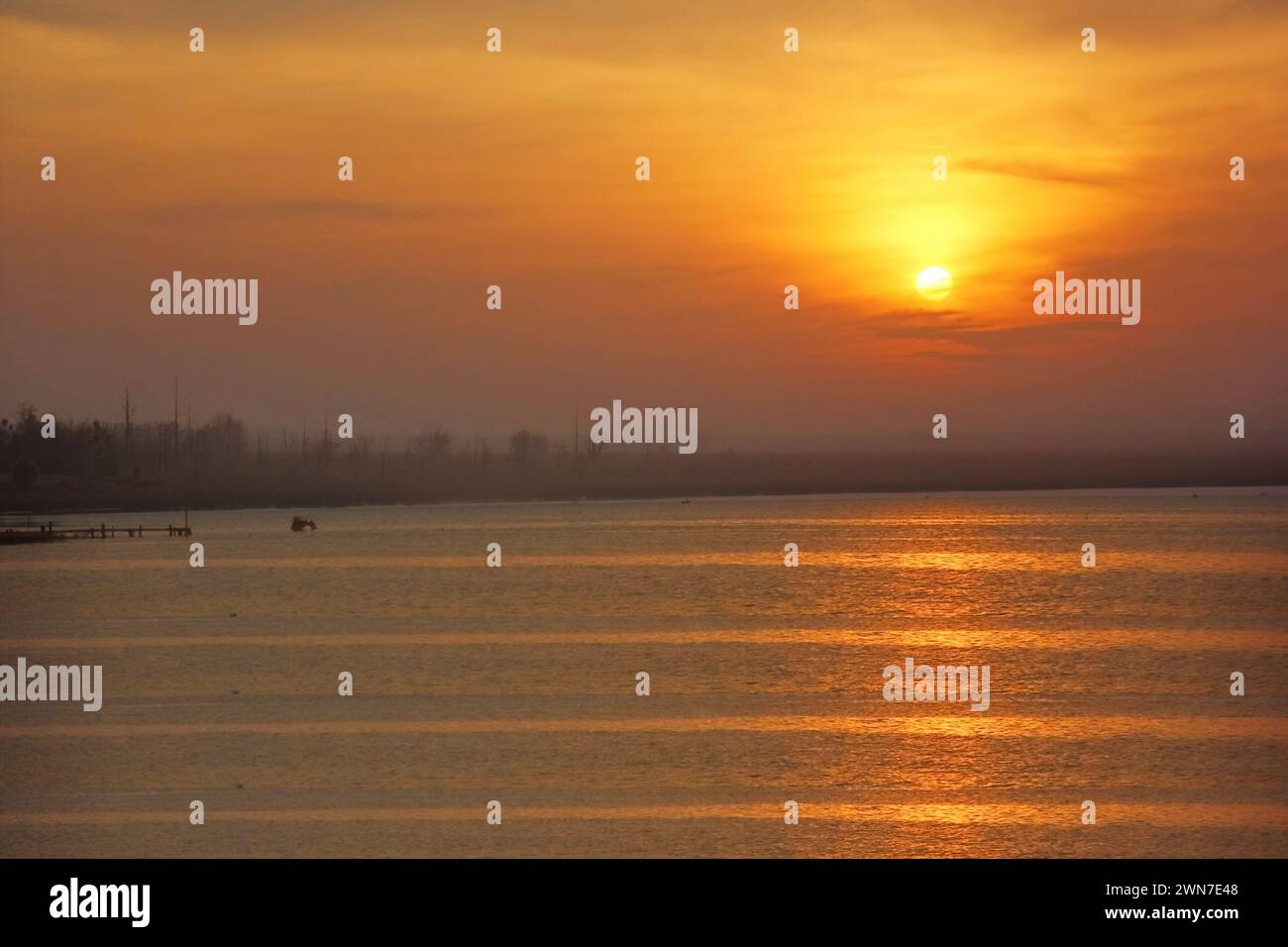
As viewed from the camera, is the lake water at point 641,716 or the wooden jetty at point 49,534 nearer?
the lake water at point 641,716

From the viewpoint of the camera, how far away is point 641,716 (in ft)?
178

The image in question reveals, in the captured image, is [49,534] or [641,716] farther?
[49,534]

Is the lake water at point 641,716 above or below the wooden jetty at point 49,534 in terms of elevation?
below

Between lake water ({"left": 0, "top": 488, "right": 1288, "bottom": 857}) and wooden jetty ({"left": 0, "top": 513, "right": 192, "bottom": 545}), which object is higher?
wooden jetty ({"left": 0, "top": 513, "right": 192, "bottom": 545})

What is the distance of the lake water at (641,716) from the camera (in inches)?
1437

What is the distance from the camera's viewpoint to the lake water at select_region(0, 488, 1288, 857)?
36.5 meters

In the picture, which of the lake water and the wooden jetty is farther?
the wooden jetty
